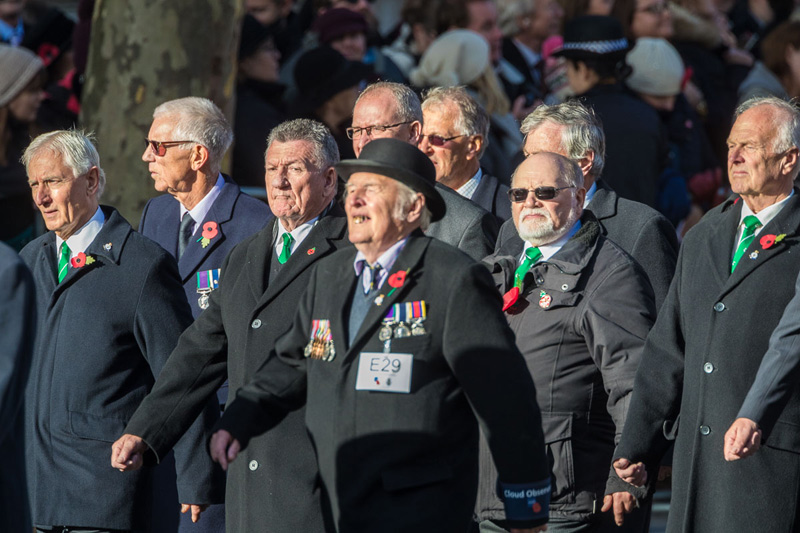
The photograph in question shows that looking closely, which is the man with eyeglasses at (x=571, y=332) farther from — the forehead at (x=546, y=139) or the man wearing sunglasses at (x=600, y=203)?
the forehead at (x=546, y=139)

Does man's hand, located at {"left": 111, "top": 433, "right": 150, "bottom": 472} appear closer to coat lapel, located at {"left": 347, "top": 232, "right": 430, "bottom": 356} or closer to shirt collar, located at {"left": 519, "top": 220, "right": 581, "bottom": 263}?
coat lapel, located at {"left": 347, "top": 232, "right": 430, "bottom": 356}

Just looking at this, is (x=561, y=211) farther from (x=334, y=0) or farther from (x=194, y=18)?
(x=334, y=0)

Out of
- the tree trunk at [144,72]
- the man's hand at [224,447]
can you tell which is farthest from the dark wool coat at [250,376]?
the tree trunk at [144,72]

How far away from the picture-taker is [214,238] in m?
6.87

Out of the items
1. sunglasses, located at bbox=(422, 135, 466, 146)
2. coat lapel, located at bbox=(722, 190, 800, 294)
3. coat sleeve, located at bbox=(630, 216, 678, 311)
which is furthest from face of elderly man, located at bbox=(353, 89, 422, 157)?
coat lapel, located at bbox=(722, 190, 800, 294)

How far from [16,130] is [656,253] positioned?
489 centimetres

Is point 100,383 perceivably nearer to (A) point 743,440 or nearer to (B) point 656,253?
(B) point 656,253

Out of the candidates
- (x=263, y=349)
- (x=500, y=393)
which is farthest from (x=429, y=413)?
(x=263, y=349)

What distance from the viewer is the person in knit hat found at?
30.6 ft

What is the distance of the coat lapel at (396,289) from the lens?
485 centimetres

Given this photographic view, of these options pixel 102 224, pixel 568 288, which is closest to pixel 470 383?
pixel 568 288

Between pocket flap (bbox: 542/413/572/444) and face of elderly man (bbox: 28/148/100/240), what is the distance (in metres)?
2.21

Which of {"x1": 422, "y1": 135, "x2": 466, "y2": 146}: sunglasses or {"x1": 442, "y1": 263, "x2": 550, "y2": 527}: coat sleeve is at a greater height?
{"x1": 422, "y1": 135, "x2": 466, "y2": 146}: sunglasses

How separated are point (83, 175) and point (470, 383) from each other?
247 centimetres
